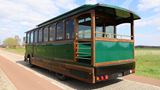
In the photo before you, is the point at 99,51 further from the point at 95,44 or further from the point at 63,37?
the point at 63,37

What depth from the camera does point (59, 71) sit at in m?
8.79

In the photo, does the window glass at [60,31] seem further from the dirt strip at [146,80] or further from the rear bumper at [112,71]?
the dirt strip at [146,80]

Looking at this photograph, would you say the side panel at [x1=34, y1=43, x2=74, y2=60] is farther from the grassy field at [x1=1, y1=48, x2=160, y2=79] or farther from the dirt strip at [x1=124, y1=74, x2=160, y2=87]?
the grassy field at [x1=1, y1=48, x2=160, y2=79]

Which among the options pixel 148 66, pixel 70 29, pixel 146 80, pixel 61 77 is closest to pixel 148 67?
pixel 148 66

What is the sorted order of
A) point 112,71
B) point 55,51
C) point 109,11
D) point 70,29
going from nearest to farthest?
point 112,71 < point 109,11 < point 70,29 < point 55,51

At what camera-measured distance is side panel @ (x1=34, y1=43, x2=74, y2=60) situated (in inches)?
313

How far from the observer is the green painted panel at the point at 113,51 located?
668 centimetres

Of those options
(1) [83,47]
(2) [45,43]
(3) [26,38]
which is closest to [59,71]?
(1) [83,47]

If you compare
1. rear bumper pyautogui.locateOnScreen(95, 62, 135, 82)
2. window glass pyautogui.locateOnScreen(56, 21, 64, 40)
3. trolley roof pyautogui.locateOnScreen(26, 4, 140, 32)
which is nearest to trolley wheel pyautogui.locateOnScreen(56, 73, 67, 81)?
window glass pyautogui.locateOnScreen(56, 21, 64, 40)

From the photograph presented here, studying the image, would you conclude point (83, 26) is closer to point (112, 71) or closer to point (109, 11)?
point (109, 11)

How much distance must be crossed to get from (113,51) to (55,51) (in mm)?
3376

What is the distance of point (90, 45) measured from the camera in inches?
307

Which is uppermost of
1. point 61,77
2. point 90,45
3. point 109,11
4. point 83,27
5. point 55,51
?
point 109,11

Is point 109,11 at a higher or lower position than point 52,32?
higher
